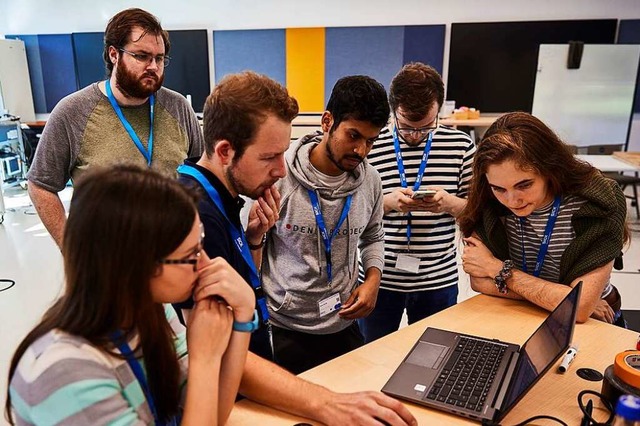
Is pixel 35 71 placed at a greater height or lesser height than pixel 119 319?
greater

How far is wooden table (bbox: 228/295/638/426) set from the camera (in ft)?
3.58

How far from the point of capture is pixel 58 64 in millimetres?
6844

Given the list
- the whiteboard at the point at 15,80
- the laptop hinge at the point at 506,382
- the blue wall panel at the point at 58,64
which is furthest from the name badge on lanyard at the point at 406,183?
the whiteboard at the point at 15,80

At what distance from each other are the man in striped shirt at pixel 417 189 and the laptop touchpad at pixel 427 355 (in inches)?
25.3

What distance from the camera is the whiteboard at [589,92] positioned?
5875 mm

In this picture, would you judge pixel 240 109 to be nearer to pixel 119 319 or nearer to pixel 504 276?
pixel 119 319

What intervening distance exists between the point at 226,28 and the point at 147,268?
20.8 feet

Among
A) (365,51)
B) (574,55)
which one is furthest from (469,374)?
(574,55)

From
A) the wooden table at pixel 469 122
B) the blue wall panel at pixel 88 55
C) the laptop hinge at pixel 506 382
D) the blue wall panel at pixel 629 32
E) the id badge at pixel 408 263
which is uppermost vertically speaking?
the blue wall panel at pixel 629 32

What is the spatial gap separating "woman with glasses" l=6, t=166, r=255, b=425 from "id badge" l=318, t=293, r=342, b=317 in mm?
698

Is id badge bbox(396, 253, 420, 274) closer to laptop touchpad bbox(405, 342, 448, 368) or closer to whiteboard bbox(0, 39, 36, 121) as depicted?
laptop touchpad bbox(405, 342, 448, 368)

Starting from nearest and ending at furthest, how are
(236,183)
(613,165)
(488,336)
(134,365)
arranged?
1. (134,365)
2. (236,183)
3. (488,336)
4. (613,165)

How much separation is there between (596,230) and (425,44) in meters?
5.29

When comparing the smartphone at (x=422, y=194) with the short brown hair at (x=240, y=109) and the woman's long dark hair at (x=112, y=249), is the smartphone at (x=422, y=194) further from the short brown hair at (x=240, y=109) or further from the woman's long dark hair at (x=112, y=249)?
the woman's long dark hair at (x=112, y=249)
